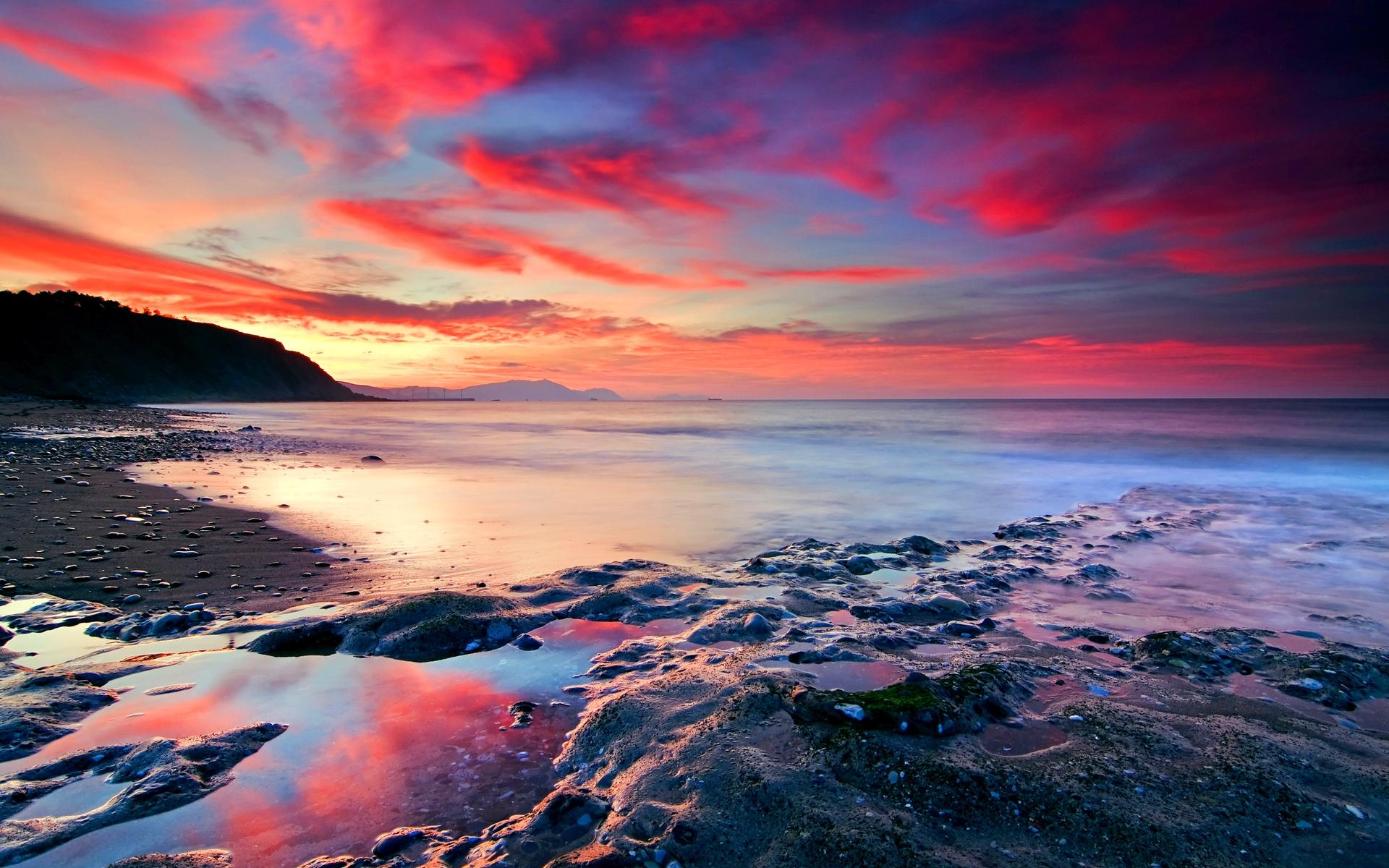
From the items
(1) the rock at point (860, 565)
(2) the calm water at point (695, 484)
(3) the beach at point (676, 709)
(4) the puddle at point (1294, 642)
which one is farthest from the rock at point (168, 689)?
(4) the puddle at point (1294, 642)

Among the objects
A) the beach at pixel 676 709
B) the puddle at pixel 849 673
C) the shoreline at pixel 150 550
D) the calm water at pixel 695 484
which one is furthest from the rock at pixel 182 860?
the calm water at pixel 695 484

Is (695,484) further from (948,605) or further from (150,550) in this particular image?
(150,550)

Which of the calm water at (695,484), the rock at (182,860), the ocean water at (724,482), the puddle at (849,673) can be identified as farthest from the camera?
the ocean water at (724,482)

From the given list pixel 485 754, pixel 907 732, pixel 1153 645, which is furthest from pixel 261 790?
pixel 1153 645

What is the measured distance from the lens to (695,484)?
55.5 feet

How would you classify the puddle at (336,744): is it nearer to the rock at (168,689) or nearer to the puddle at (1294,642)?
the rock at (168,689)

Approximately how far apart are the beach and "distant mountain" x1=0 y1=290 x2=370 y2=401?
7784 centimetres

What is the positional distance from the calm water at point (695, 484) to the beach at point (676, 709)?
1.59 m

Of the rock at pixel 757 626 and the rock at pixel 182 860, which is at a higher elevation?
the rock at pixel 757 626

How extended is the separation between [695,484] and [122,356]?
103m

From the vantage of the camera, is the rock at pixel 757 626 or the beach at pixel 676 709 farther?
the rock at pixel 757 626

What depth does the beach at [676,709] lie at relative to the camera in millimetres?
2771

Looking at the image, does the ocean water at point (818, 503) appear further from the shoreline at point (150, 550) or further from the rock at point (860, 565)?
the rock at point (860, 565)

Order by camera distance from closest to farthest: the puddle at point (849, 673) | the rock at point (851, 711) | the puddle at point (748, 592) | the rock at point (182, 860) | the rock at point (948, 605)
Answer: the rock at point (182, 860)
the rock at point (851, 711)
the puddle at point (849, 673)
the rock at point (948, 605)
the puddle at point (748, 592)
